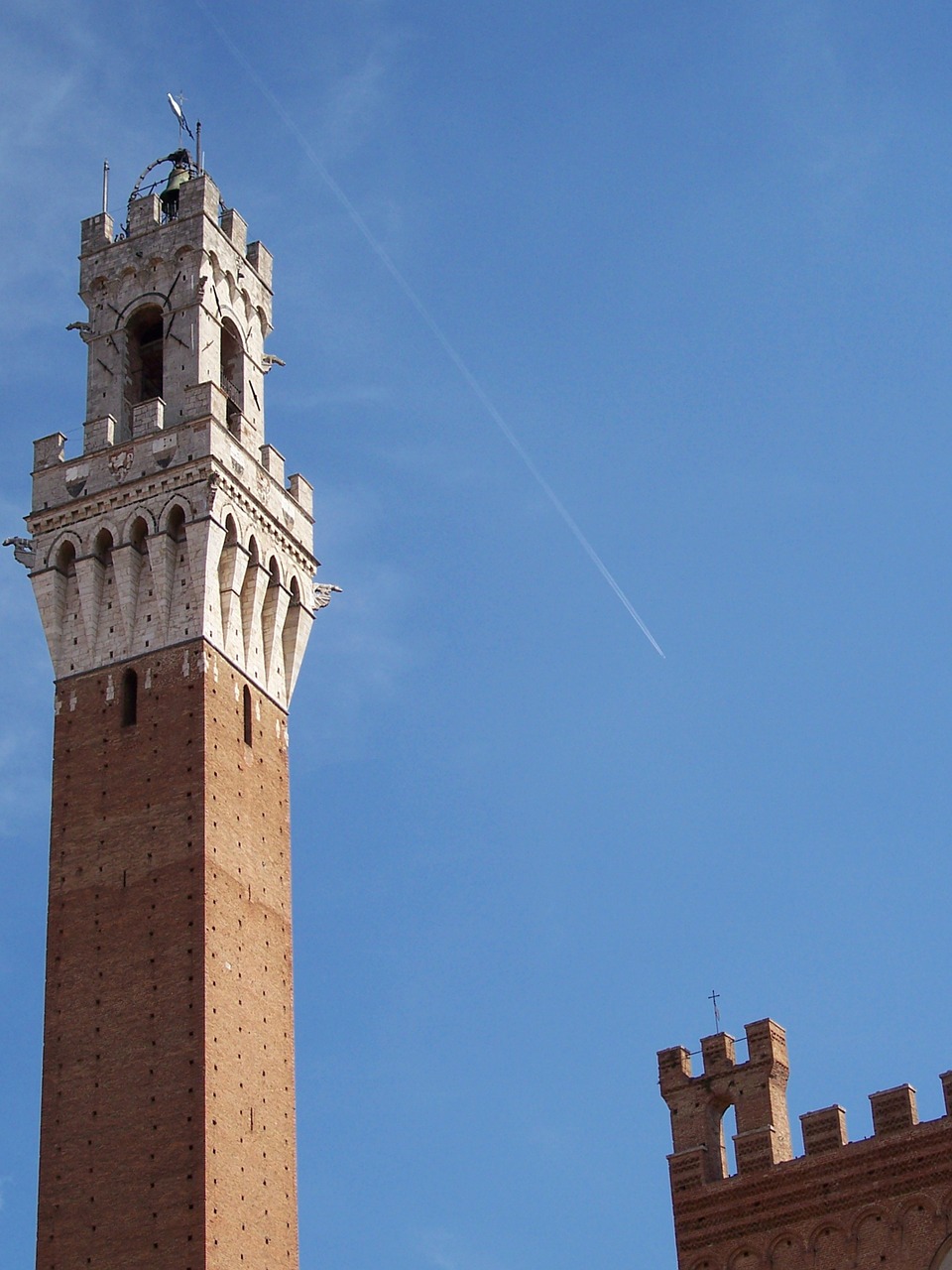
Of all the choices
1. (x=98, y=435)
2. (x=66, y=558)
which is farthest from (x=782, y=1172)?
(x=98, y=435)

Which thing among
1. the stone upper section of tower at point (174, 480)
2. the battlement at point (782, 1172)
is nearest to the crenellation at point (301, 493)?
the stone upper section of tower at point (174, 480)

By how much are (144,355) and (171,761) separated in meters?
12.0

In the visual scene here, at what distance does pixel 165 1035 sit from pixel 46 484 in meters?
13.8

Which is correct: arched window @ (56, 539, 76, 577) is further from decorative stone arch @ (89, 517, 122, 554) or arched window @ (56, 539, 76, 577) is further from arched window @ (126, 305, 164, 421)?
arched window @ (126, 305, 164, 421)

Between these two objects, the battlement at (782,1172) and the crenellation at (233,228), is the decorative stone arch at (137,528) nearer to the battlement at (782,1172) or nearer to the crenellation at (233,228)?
the crenellation at (233,228)

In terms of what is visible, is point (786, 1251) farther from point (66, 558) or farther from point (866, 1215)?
point (66, 558)

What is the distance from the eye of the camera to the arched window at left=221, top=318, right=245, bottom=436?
164 feet

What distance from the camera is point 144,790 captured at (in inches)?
1732

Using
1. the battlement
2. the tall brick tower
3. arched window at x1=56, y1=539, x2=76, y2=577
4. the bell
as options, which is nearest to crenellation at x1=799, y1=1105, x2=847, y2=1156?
the battlement

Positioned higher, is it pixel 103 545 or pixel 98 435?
pixel 98 435

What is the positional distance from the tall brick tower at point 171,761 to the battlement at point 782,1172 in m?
10.5

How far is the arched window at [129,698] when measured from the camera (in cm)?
4534

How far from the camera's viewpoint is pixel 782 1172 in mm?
31500

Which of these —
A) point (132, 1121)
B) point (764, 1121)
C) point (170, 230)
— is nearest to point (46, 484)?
point (170, 230)
